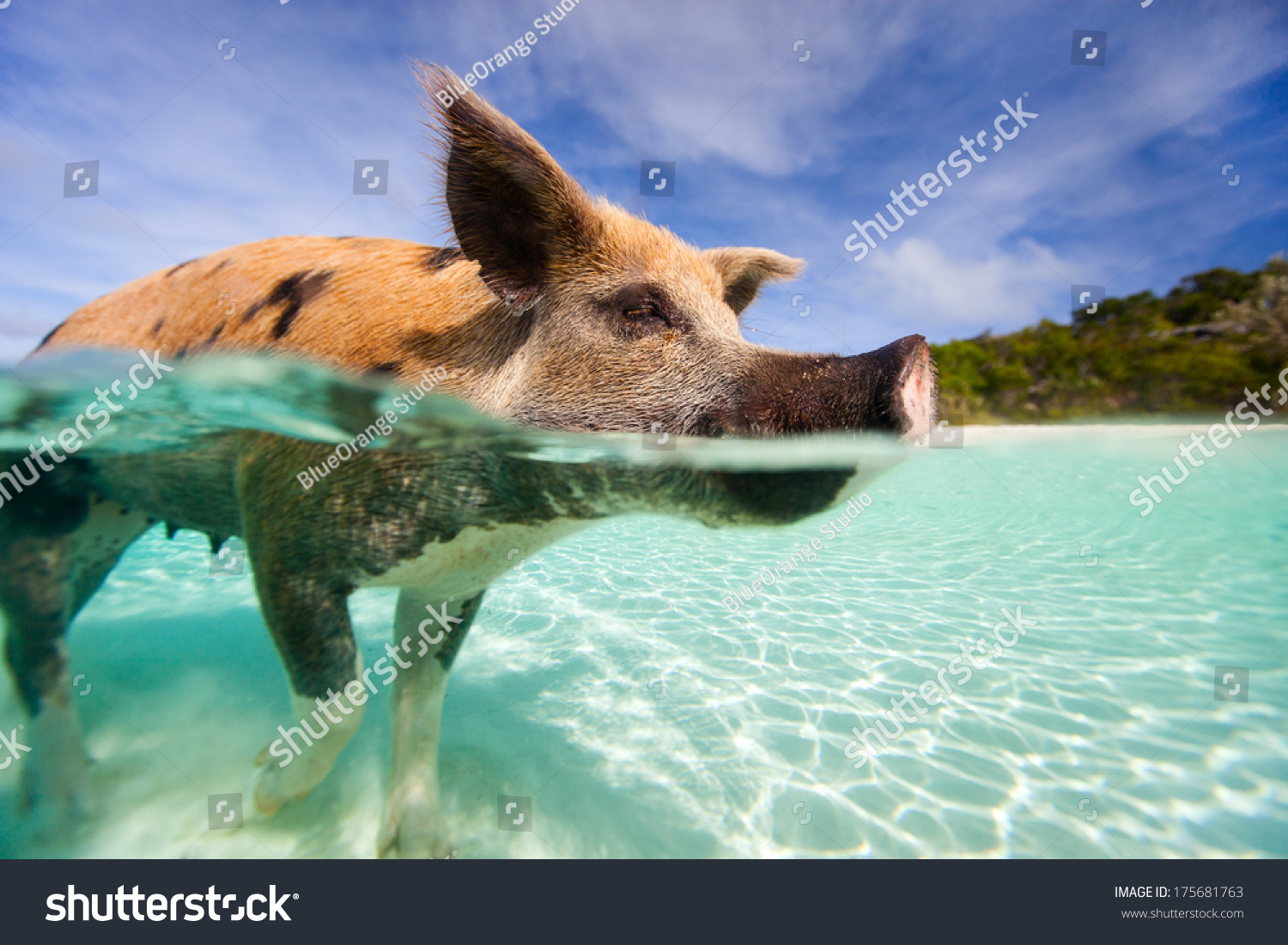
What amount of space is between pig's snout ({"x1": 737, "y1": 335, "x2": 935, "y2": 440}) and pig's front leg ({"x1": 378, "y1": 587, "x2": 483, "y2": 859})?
2.10 metres

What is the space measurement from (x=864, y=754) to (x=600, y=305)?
3495 mm

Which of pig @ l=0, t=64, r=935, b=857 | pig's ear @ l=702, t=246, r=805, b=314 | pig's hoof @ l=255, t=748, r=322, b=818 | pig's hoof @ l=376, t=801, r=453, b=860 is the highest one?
pig's ear @ l=702, t=246, r=805, b=314

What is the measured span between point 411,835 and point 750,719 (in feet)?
8.02

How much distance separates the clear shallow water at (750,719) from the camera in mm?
3068

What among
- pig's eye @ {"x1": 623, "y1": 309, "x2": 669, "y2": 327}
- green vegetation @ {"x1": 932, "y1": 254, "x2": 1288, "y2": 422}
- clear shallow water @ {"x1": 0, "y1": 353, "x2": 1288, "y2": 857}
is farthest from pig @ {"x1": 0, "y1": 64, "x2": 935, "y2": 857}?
green vegetation @ {"x1": 932, "y1": 254, "x2": 1288, "y2": 422}

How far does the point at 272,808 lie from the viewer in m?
2.81

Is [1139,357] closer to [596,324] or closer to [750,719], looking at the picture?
[750,719]

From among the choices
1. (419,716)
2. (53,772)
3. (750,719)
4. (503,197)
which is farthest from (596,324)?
(53,772)

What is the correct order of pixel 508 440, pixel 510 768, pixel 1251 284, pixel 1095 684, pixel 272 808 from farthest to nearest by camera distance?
pixel 1251 284, pixel 1095 684, pixel 510 768, pixel 272 808, pixel 508 440

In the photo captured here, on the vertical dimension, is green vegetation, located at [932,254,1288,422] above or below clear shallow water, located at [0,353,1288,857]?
above

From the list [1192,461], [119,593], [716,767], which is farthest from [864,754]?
[1192,461]

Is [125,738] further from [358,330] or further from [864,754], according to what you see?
[864,754]

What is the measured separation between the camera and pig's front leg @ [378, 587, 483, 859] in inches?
112

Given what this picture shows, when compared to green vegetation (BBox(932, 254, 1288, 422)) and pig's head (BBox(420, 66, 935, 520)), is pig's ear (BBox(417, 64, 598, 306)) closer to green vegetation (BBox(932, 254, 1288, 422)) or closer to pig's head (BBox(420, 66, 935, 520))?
pig's head (BBox(420, 66, 935, 520))
